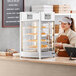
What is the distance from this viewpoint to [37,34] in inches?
144

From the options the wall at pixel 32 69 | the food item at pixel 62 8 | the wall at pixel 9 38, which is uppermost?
the food item at pixel 62 8

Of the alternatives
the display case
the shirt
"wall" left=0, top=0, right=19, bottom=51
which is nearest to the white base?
the display case

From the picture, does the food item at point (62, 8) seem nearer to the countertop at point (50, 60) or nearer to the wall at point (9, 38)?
the wall at point (9, 38)

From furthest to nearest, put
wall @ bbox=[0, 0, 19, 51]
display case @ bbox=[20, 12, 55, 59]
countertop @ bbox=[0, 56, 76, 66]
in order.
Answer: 1. wall @ bbox=[0, 0, 19, 51]
2. display case @ bbox=[20, 12, 55, 59]
3. countertop @ bbox=[0, 56, 76, 66]

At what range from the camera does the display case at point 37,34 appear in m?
3.64

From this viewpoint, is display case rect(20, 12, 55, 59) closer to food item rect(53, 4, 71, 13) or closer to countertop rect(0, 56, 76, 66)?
countertop rect(0, 56, 76, 66)

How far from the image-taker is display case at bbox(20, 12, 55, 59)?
364 cm

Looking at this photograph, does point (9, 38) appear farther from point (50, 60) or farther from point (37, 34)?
point (50, 60)

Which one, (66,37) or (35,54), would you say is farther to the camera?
(66,37)

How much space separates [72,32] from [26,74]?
1.95 m

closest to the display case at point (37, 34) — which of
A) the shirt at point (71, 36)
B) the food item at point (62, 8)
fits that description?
the shirt at point (71, 36)

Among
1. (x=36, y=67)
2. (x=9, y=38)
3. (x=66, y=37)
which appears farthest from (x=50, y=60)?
(x=9, y=38)

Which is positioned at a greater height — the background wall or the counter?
the background wall

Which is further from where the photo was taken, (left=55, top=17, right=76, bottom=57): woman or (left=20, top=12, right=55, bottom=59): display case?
(left=55, top=17, right=76, bottom=57): woman
